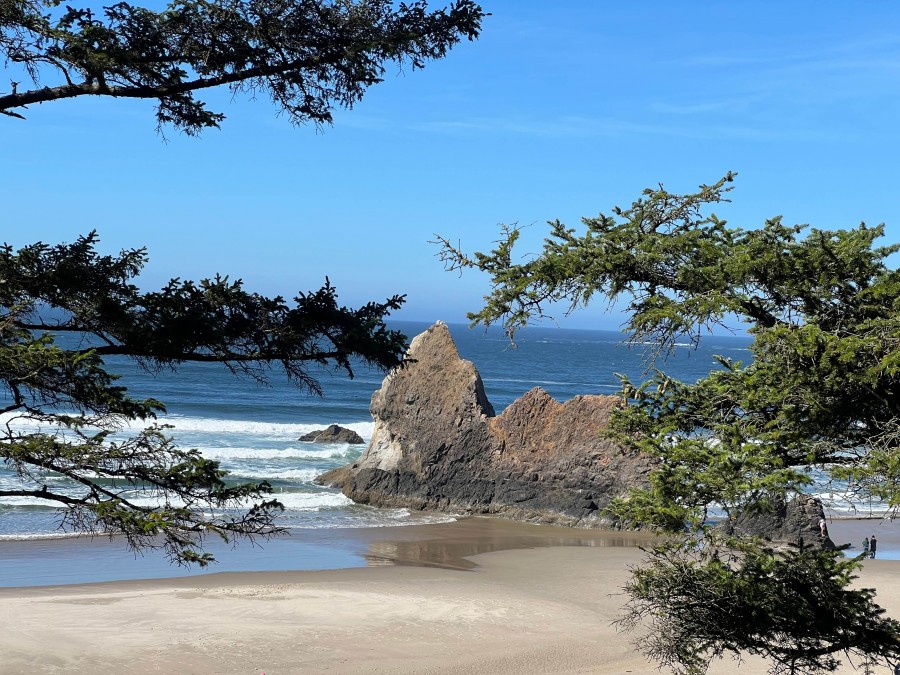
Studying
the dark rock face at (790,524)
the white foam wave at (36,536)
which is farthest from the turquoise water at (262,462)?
the dark rock face at (790,524)

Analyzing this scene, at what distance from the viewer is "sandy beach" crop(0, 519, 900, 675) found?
15.2 m

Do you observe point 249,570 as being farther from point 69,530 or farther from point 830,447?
point 830,447

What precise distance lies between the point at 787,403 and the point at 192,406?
53737 millimetres

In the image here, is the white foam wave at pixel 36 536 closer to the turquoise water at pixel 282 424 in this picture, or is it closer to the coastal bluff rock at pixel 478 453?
the turquoise water at pixel 282 424

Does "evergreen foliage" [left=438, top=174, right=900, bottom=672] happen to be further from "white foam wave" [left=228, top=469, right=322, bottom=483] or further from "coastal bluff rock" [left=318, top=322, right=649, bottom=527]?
"white foam wave" [left=228, top=469, right=322, bottom=483]

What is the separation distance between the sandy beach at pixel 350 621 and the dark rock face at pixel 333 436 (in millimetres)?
23881

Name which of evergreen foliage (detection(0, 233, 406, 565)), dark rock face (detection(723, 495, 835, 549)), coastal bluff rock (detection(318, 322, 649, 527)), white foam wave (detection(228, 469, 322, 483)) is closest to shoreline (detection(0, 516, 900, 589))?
coastal bluff rock (detection(318, 322, 649, 527))

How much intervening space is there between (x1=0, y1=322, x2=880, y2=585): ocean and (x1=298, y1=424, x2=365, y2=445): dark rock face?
1060 millimetres

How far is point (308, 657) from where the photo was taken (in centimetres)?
1542

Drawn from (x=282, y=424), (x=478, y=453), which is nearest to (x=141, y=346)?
(x=478, y=453)

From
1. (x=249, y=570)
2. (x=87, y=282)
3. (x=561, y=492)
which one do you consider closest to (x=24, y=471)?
(x=87, y=282)

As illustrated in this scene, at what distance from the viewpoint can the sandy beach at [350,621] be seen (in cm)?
1516

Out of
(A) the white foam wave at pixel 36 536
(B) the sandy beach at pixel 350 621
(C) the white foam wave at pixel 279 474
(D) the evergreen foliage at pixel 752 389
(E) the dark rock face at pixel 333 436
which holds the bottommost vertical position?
(B) the sandy beach at pixel 350 621

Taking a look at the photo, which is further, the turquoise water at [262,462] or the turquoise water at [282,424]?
the turquoise water at [282,424]
